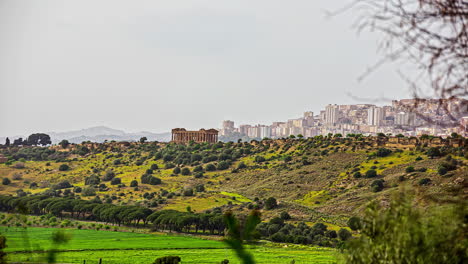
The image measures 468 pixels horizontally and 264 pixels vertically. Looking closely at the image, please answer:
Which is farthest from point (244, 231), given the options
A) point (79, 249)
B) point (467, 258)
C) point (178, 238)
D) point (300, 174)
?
point (300, 174)

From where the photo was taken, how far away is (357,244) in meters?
9.79

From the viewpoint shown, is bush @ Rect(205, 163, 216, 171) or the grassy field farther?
bush @ Rect(205, 163, 216, 171)

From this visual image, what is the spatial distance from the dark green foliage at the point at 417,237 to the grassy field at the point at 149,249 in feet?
104

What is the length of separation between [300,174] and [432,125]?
76455 mm

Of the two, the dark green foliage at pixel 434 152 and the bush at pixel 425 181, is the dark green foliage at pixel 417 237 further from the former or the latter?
the dark green foliage at pixel 434 152

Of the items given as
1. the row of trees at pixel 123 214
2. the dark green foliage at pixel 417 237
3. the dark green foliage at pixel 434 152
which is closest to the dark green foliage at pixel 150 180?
the row of trees at pixel 123 214

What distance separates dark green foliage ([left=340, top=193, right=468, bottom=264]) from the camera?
8.90 m

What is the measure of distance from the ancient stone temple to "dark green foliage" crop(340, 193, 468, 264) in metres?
133

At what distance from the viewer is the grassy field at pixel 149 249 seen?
44344mm

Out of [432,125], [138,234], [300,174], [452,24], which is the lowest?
[138,234]

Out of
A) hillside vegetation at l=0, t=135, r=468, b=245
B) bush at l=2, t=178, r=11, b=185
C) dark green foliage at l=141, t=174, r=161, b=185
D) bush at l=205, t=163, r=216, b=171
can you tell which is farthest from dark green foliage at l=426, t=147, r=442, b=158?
bush at l=2, t=178, r=11, b=185

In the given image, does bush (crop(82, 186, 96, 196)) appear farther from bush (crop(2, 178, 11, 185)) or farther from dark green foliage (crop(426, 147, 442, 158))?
dark green foliage (crop(426, 147, 442, 158))

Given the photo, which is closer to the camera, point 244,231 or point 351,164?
point 244,231

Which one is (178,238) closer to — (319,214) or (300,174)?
(319,214)
